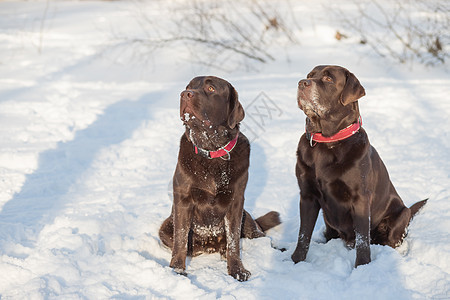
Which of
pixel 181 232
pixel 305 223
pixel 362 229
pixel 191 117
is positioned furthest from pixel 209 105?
pixel 362 229

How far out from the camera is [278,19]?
38.2 feet

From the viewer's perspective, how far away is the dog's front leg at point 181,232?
3367 mm

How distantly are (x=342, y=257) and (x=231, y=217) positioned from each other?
0.86m

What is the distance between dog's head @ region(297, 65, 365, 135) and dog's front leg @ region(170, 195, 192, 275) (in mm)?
1051

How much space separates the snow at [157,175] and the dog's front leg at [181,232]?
0.38 feet

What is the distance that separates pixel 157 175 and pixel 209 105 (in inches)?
95.1

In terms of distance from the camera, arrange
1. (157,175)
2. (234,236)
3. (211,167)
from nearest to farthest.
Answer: (211,167) → (234,236) → (157,175)

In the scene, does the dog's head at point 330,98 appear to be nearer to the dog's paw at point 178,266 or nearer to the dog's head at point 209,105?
the dog's head at point 209,105

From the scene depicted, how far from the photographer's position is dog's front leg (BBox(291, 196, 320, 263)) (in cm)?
353

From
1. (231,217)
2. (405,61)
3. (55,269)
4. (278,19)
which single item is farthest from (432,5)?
(55,269)

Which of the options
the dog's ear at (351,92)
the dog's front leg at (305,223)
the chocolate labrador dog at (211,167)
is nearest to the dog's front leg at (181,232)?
the chocolate labrador dog at (211,167)

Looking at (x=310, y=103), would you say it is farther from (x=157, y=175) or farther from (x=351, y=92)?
(x=157, y=175)

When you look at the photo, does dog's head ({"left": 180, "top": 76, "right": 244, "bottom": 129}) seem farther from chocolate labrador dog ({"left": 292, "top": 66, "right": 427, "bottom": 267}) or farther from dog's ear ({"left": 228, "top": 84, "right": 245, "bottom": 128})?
chocolate labrador dog ({"left": 292, "top": 66, "right": 427, "bottom": 267})

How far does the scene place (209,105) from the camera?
3.29m
